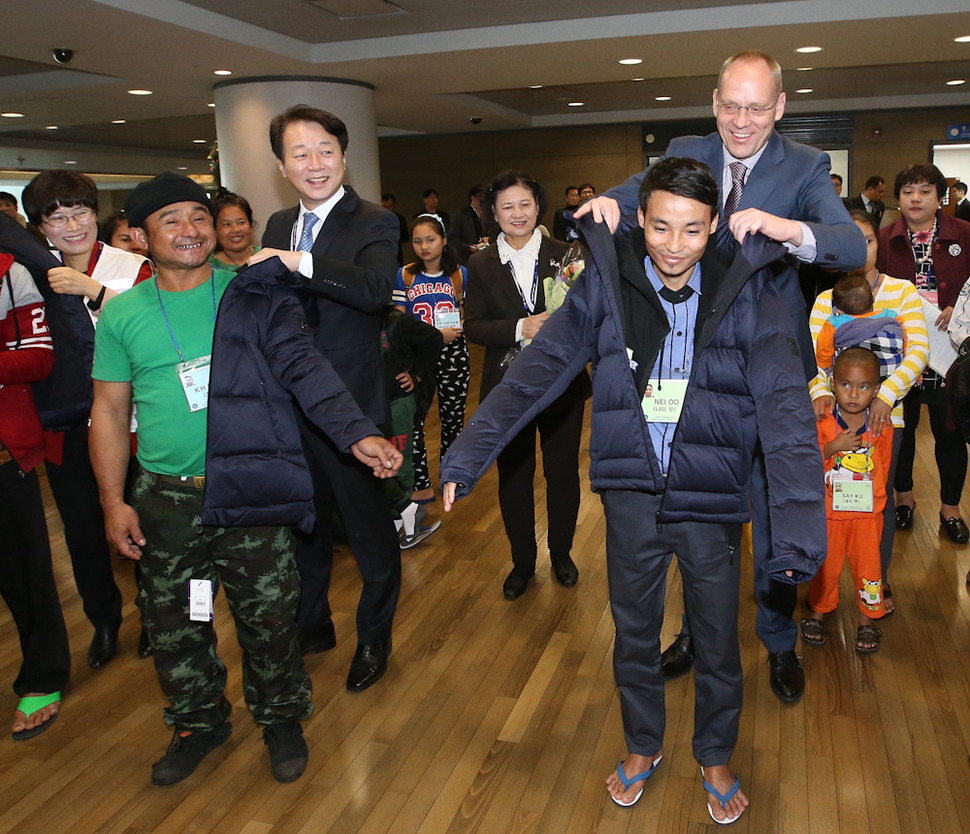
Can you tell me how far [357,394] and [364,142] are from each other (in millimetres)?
→ 7917

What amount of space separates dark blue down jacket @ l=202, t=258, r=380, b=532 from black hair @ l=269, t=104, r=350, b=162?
1.98 ft

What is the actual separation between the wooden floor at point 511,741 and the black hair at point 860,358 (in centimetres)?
105

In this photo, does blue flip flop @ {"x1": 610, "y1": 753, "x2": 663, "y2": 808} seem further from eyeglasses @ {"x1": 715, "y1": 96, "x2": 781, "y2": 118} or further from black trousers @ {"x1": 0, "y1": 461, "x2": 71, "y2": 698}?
black trousers @ {"x1": 0, "y1": 461, "x2": 71, "y2": 698}

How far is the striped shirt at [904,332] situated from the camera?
321 cm

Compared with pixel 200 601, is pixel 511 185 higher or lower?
higher

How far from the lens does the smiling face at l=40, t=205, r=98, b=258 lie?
3234 mm

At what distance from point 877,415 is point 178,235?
243 cm

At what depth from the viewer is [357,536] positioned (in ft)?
10.1

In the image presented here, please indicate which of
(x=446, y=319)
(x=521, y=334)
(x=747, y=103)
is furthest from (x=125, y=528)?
(x=446, y=319)

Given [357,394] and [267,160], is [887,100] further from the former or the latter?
[357,394]

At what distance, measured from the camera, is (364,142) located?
1016cm

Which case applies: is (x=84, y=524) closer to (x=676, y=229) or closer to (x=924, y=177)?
(x=676, y=229)

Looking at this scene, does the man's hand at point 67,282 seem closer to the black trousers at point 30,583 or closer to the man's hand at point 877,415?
the black trousers at point 30,583

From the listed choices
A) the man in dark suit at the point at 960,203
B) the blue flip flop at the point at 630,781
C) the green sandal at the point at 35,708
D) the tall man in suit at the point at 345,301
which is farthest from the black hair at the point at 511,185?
the man in dark suit at the point at 960,203
